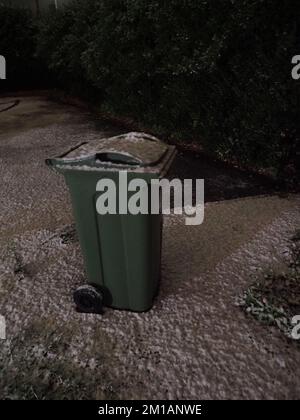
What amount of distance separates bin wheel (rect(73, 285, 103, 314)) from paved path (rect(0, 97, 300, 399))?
6cm

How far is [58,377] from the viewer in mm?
1913

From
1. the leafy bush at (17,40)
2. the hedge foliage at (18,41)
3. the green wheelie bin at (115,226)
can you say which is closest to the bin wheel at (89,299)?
the green wheelie bin at (115,226)

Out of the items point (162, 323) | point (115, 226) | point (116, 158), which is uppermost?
point (116, 158)

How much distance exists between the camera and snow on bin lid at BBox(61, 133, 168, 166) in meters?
1.89

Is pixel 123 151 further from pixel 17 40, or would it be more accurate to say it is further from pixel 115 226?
pixel 17 40

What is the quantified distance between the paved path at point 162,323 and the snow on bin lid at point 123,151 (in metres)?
1.12

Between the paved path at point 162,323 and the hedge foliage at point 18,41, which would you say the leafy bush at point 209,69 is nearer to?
the paved path at point 162,323

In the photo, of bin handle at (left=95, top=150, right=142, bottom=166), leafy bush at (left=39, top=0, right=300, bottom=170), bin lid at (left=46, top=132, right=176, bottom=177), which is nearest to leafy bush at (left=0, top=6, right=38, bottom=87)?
leafy bush at (left=39, top=0, right=300, bottom=170)

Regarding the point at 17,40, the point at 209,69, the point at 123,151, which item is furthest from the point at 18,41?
the point at 123,151

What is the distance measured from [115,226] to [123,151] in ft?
1.52

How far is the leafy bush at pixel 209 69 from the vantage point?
378 centimetres

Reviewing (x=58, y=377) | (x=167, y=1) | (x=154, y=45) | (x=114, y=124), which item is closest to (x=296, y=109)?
(x=167, y=1)

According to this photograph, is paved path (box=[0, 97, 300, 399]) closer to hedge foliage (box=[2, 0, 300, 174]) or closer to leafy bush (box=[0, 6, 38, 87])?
hedge foliage (box=[2, 0, 300, 174])

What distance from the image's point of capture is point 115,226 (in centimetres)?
204
